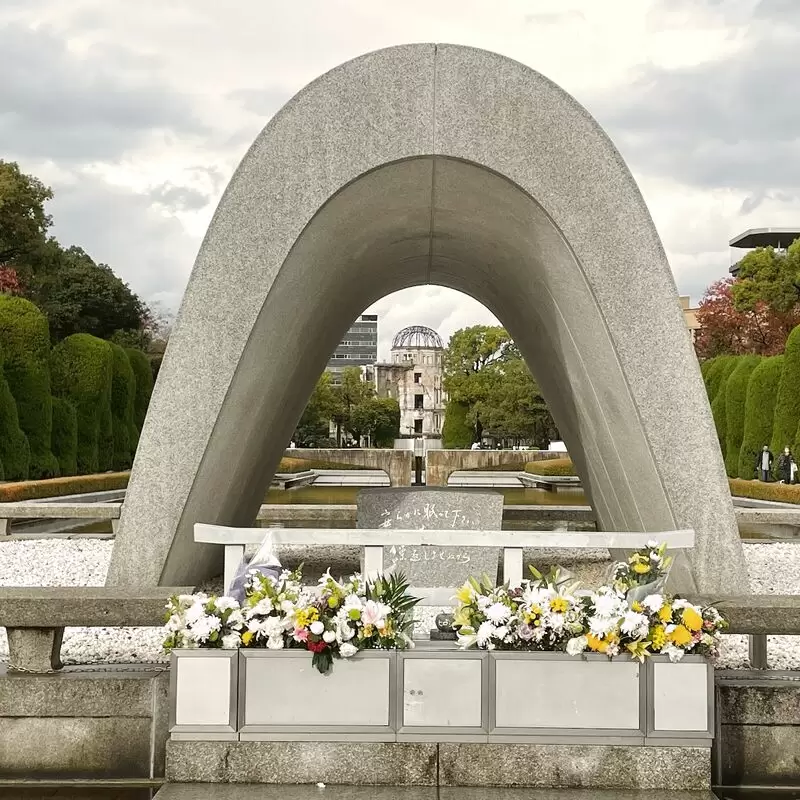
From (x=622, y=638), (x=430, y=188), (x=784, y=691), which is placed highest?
(x=430, y=188)

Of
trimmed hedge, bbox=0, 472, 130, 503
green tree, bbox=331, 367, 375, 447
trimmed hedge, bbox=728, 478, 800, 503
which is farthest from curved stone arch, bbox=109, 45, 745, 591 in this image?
green tree, bbox=331, 367, 375, 447

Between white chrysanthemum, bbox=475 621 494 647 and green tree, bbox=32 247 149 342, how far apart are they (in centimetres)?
3373

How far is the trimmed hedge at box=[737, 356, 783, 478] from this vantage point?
22.5 m

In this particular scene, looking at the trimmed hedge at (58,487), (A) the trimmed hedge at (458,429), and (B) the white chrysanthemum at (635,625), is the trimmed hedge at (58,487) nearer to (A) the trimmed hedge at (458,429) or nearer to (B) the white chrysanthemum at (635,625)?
(B) the white chrysanthemum at (635,625)

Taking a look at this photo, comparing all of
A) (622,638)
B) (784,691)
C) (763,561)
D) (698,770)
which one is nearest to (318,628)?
(622,638)

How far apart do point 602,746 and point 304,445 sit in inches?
1850

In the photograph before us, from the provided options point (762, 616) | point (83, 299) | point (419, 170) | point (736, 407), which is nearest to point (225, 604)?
point (762, 616)

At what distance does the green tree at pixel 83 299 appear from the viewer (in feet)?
116

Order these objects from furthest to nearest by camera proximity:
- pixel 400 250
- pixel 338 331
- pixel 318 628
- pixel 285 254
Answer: pixel 338 331 < pixel 400 250 < pixel 285 254 < pixel 318 628

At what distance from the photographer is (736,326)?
37.3 metres

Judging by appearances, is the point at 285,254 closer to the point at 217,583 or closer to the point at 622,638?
the point at 622,638

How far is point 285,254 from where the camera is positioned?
5.92 meters

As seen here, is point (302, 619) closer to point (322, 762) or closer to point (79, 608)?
point (322, 762)

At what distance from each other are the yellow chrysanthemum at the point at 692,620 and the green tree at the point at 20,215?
3146 centimetres
